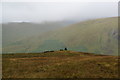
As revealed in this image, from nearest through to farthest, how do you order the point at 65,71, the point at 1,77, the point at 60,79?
the point at 60,79 < the point at 1,77 < the point at 65,71

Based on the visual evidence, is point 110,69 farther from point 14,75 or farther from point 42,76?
point 14,75

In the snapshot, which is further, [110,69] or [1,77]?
[110,69]

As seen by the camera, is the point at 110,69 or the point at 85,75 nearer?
the point at 85,75

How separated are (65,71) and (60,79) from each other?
15.5 feet

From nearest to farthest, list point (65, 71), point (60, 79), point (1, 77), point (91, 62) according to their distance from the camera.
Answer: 1. point (60, 79)
2. point (1, 77)
3. point (65, 71)
4. point (91, 62)

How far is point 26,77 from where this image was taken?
2848 centimetres

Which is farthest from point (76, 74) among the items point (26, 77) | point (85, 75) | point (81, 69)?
point (26, 77)

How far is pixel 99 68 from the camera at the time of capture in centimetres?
3372

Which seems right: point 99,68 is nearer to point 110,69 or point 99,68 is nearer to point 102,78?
point 110,69

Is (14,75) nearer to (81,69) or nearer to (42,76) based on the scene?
(42,76)

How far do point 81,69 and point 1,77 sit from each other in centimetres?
1384

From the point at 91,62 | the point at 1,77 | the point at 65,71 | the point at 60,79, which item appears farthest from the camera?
the point at 91,62

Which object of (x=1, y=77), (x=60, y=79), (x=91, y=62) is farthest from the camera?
(x=91, y=62)

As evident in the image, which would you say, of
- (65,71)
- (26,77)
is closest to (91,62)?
(65,71)
